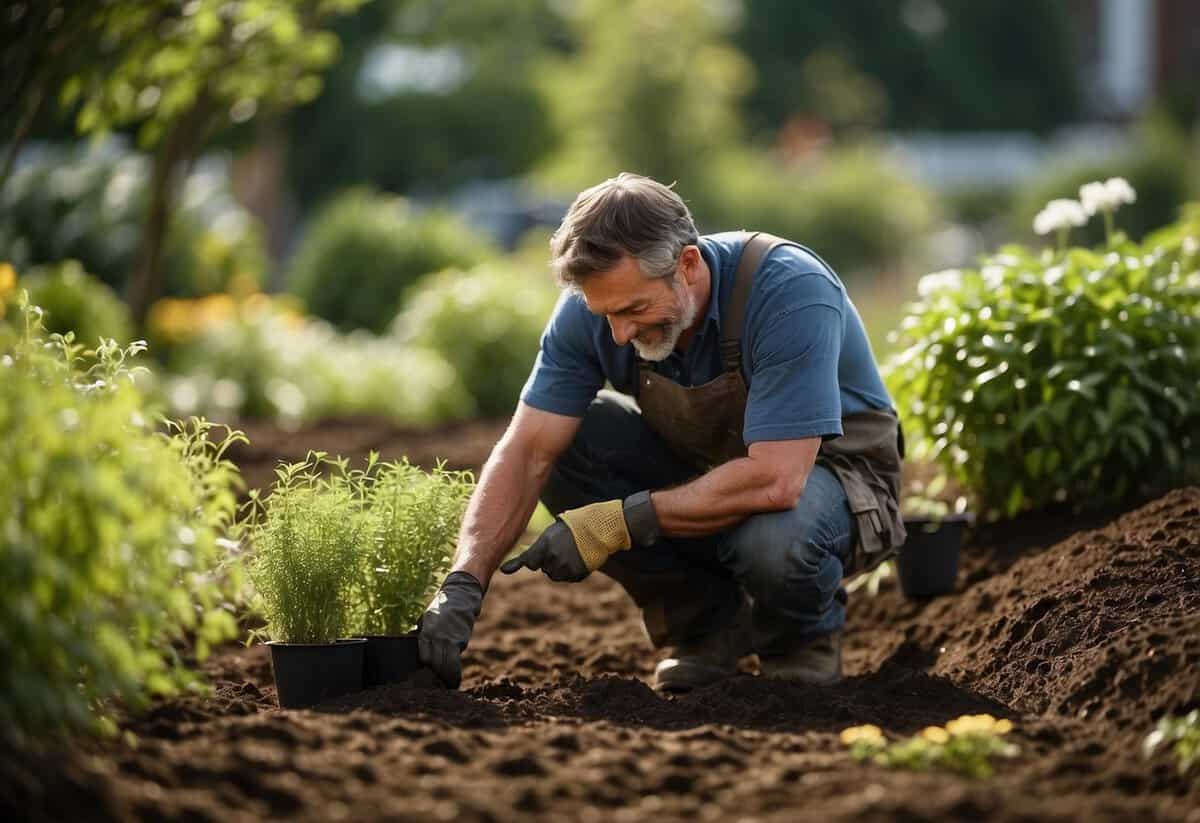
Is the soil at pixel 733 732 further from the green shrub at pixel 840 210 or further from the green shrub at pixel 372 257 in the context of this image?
the green shrub at pixel 840 210

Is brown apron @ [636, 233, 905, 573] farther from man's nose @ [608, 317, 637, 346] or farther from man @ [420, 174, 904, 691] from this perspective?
man's nose @ [608, 317, 637, 346]

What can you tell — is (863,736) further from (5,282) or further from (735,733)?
(5,282)

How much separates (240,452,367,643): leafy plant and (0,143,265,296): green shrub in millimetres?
7042

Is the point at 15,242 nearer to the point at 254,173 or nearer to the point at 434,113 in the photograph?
the point at 254,173

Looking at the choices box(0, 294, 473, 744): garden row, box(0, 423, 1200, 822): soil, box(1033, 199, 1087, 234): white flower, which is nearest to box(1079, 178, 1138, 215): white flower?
box(1033, 199, 1087, 234): white flower

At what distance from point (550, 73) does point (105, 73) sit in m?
23.0

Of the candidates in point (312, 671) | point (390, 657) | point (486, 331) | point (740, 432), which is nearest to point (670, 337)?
point (740, 432)

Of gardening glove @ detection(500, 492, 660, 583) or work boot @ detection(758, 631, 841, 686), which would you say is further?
work boot @ detection(758, 631, 841, 686)

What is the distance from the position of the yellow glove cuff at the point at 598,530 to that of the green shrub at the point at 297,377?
5.09m

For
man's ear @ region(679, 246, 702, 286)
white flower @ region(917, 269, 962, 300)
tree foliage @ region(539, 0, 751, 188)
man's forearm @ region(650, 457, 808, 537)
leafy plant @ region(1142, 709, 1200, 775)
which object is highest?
tree foliage @ region(539, 0, 751, 188)

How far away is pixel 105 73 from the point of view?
5047 millimetres

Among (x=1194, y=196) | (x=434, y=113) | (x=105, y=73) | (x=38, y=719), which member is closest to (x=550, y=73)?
(x=434, y=113)

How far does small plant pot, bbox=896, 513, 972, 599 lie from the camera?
444 cm

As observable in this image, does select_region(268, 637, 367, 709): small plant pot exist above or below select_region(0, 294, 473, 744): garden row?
below
